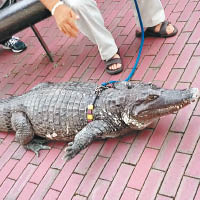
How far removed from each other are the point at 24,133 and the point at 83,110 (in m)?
0.75

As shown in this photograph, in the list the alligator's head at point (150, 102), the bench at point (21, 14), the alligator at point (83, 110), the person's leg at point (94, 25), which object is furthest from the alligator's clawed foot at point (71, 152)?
the bench at point (21, 14)

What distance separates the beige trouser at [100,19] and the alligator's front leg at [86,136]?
1161 mm

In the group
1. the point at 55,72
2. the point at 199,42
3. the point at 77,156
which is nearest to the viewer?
the point at 77,156

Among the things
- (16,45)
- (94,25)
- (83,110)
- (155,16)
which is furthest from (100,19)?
(16,45)

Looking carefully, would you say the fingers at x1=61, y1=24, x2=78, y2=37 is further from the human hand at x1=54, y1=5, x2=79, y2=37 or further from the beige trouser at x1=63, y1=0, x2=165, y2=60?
the beige trouser at x1=63, y1=0, x2=165, y2=60

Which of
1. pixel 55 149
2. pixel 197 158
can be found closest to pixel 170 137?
pixel 197 158

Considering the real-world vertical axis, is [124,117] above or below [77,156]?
above

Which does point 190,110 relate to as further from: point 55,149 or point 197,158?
point 55,149

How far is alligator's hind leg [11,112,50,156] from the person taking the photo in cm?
327

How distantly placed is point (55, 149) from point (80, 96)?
0.65 metres

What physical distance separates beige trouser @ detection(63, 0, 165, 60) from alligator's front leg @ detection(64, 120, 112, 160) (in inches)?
45.7

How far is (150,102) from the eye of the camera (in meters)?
2.71

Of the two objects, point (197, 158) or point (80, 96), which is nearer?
point (197, 158)

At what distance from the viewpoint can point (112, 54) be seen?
376 cm
